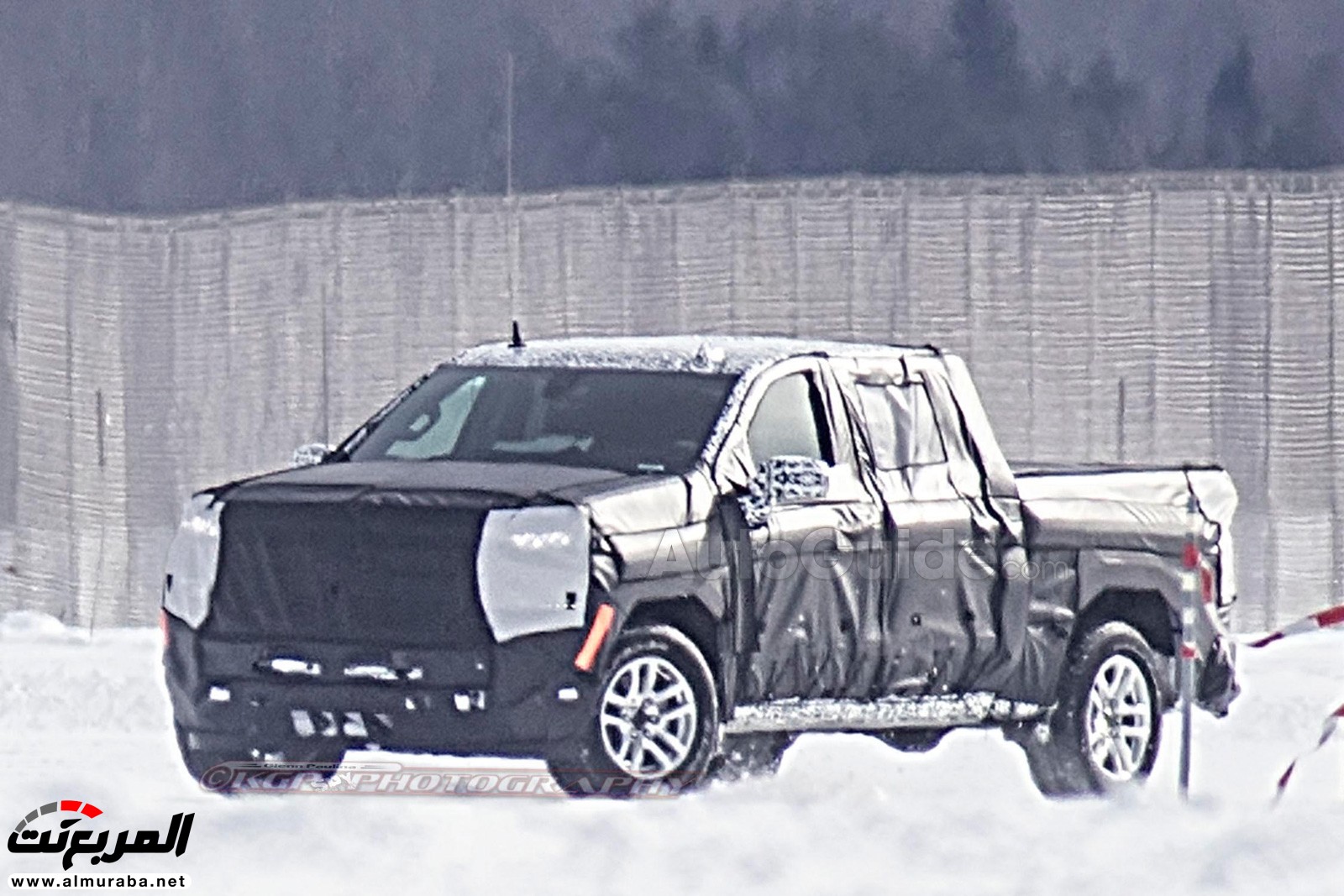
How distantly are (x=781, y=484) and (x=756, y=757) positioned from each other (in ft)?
5.23

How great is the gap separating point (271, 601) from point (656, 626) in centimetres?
117

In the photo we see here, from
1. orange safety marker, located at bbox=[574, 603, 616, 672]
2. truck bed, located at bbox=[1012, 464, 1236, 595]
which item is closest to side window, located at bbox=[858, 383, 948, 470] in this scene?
truck bed, located at bbox=[1012, 464, 1236, 595]

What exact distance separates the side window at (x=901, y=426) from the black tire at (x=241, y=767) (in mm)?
2143

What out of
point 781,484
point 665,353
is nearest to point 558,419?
point 665,353

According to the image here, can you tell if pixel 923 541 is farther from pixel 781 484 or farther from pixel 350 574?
pixel 350 574

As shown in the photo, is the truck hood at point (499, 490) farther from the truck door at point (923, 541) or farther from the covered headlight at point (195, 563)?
the truck door at point (923, 541)

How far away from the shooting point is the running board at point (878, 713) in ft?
37.3

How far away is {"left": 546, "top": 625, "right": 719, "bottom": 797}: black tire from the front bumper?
105 millimetres

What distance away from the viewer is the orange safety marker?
10.6 meters

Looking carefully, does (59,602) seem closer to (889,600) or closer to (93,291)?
(93,291)

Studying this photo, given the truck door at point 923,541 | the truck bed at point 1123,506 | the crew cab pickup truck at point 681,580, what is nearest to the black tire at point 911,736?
the crew cab pickup truck at point 681,580

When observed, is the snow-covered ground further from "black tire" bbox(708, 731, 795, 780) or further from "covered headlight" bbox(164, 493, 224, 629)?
"covered headlight" bbox(164, 493, 224, 629)

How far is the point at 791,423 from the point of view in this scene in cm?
1184

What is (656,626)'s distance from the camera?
10.9m
